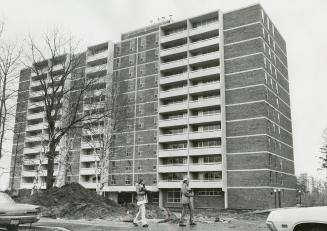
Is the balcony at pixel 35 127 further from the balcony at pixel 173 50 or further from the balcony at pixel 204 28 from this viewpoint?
the balcony at pixel 204 28

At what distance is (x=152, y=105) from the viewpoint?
6369cm

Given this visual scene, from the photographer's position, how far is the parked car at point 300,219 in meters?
6.71

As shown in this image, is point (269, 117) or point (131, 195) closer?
point (269, 117)

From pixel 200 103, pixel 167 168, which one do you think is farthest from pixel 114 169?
pixel 200 103

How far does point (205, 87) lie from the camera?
5650cm

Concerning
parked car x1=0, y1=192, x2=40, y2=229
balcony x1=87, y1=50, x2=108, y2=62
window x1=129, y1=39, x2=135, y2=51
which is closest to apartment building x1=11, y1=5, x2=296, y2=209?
window x1=129, y1=39, x2=135, y2=51

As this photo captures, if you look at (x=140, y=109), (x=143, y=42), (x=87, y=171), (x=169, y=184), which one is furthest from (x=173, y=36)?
(x=87, y=171)

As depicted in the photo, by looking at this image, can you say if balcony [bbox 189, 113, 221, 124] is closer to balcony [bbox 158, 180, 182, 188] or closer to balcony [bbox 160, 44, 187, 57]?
balcony [bbox 158, 180, 182, 188]

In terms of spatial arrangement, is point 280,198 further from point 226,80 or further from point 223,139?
point 226,80

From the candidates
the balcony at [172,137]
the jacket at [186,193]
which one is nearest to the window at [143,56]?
the balcony at [172,137]

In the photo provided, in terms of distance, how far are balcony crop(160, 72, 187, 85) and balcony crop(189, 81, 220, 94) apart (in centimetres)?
244

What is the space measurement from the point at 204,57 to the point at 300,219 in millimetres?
52164

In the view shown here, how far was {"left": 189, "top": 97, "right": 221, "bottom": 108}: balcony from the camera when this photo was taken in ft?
180

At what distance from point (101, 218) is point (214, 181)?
1327 inches
